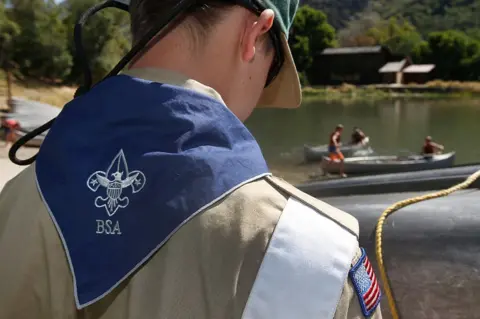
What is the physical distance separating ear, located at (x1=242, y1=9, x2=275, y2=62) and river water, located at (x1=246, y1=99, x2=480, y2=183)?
13.6m

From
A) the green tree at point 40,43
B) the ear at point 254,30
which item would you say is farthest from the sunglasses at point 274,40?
the green tree at point 40,43

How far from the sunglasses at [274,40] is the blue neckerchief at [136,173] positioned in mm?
157

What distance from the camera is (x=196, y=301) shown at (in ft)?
2.33

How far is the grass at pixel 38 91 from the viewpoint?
26.5 meters

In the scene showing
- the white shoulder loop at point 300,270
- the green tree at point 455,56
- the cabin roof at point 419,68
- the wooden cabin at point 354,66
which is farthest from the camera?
the wooden cabin at point 354,66

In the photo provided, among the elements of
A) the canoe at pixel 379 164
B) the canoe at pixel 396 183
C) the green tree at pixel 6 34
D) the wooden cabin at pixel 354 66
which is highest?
the canoe at pixel 396 183

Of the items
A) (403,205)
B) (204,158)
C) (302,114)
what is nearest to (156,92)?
(204,158)

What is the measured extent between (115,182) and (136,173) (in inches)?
1.1

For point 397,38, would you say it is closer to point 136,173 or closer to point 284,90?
point 284,90

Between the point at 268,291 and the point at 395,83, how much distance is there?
5907 centimetres

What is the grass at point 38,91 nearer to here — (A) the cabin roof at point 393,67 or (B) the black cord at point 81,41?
(B) the black cord at point 81,41

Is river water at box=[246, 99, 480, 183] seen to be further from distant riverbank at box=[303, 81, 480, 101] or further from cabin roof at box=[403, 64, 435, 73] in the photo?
cabin roof at box=[403, 64, 435, 73]

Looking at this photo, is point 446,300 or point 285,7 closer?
point 285,7

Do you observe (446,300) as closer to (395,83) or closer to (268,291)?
(268,291)
